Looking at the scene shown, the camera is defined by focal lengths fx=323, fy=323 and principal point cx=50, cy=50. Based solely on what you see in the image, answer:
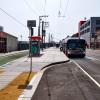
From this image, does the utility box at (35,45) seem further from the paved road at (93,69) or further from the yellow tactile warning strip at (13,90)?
the yellow tactile warning strip at (13,90)

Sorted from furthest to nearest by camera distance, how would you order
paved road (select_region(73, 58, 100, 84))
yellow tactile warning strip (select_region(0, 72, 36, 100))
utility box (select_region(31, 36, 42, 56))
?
utility box (select_region(31, 36, 42, 56))
paved road (select_region(73, 58, 100, 84))
yellow tactile warning strip (select_region(0, 72, 36, 100))

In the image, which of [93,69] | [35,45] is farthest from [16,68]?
[35,45]

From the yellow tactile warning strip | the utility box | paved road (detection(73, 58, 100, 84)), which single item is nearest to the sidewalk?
the yellow tactile warning strip

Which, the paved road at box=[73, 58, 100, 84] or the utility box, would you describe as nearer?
the paved road at box=[73, 58, 100, 84]

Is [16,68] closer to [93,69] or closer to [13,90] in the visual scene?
[93,69]

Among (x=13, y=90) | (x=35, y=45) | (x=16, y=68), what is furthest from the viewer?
(x=35, y=45)

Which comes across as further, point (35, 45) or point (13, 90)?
point (35, 45)

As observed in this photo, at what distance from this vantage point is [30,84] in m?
14.1

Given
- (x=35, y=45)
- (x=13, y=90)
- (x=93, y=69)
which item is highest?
(x=35, y=45)

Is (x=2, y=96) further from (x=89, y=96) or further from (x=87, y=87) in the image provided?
(x=87, y=87)

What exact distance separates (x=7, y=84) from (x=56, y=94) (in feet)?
10.1

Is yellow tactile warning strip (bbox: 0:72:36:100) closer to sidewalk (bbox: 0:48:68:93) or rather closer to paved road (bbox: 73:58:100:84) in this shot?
sidewalk (bbox: 0:48:68:93)

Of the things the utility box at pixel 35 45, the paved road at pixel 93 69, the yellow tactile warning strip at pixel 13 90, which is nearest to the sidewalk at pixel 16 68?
the yellow tactile warning strip at pixel 13 90

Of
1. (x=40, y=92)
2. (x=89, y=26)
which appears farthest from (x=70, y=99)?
(x=89, y=26)
